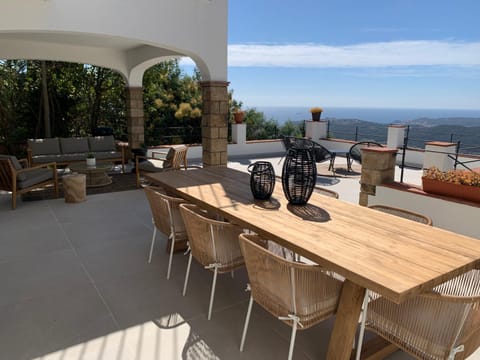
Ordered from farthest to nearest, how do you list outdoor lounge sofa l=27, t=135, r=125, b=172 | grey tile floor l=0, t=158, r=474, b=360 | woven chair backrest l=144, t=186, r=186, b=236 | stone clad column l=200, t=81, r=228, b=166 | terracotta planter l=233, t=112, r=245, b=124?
terracotta planter l=233, t=112, r=245, b=124
outdoor lounge sofa l=27, t=135, r=125, b=172
stone clad column l=200, t=81, r=228, b=166
woven chair backrest l=144, t=186, r=186, b=236
grey tile floor l=0, t=158, r=474, b=360

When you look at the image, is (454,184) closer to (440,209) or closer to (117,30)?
(440,209)

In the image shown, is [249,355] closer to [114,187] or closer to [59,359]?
[59,359]

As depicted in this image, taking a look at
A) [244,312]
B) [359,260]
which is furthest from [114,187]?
[359,260]

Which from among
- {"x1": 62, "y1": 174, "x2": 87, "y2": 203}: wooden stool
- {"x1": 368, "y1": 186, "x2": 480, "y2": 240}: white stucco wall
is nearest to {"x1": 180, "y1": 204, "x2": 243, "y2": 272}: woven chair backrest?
{"x1": 368, "y1": 186, "x2": 480, "y2": 240}: white stucco wall

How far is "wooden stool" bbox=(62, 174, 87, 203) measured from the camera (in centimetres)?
547

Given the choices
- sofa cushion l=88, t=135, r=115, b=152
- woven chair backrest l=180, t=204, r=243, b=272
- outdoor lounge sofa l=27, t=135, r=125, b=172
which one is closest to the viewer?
woven chair backrest l=180, t=204, r=243, b=272

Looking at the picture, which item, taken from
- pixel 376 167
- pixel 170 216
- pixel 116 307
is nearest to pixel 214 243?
pixel 170 216

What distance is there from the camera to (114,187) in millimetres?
6578

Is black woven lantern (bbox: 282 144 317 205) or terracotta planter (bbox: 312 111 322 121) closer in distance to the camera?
black woven lantern (bbox: 282 144 317 205)

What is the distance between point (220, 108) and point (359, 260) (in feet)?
16.4

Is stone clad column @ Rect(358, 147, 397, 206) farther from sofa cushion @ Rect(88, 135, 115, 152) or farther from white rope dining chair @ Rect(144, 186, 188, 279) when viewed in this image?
sofa cushion @ Rect(88, 135, 115, 152)

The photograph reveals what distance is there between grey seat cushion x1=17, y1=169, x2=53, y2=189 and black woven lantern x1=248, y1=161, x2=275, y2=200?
4050 millimetres

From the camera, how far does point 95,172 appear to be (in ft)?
21.7

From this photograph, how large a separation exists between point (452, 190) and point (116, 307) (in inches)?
140
